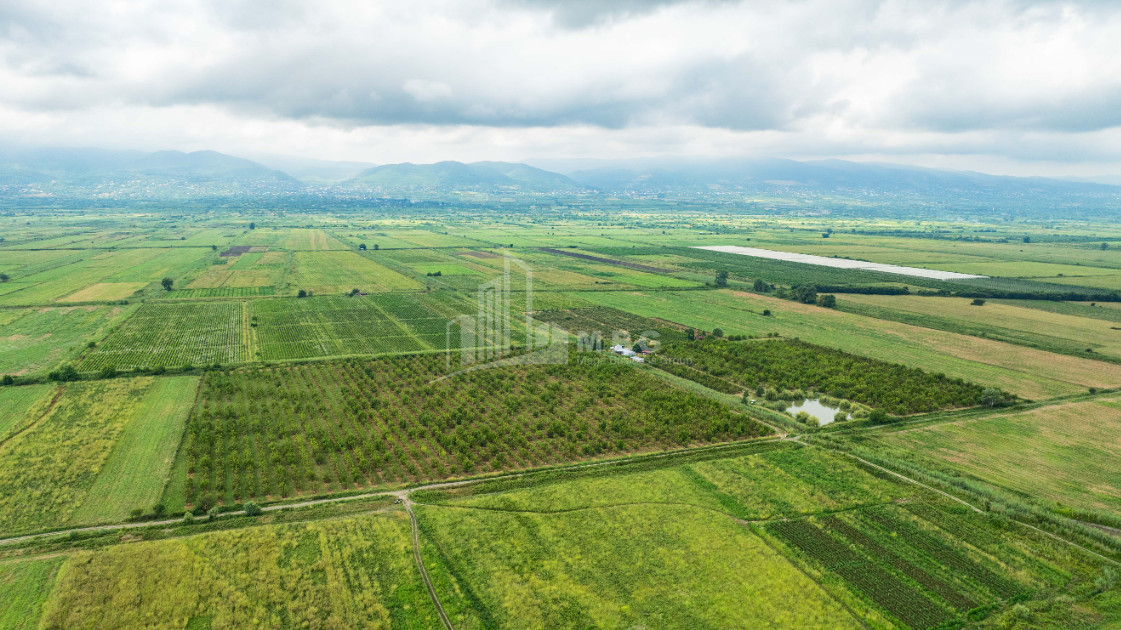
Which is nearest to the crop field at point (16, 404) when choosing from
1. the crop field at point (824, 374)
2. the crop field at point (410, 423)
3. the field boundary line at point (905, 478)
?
the crop field at point (410, 423)

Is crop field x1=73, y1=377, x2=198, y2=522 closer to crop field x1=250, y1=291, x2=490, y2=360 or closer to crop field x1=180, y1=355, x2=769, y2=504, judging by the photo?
crop field x1=180, y1=355, x2=769, y2=504

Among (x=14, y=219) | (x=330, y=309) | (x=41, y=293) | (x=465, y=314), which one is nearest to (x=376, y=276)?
(x=330, y=309)

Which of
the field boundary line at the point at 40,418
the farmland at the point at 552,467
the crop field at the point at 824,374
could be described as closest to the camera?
the farmland at the point at 552,467

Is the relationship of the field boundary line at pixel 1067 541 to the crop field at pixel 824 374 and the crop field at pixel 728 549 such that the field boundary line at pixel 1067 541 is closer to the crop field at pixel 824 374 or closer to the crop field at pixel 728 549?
the crop field at pixel 728 549

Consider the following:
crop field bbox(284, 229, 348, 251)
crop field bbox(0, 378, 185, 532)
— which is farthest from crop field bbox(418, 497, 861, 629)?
crop field bbox(284, 229, 348, 251)

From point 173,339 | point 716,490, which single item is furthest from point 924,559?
point 173,339

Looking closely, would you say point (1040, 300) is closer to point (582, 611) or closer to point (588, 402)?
point (588, 402)
